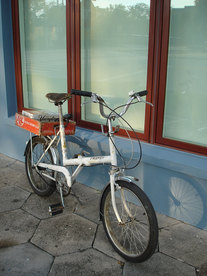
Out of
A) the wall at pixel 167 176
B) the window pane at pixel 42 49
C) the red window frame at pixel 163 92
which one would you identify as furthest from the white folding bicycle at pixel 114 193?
the window pane at pixel 42 49

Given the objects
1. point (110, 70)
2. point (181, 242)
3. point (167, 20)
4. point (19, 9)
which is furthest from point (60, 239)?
point (19, 9)

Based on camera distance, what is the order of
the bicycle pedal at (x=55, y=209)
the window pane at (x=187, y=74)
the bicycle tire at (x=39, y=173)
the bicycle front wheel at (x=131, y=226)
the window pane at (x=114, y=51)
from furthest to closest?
the bicycle tire at (x=39, y=173) < the window pane at (x=114, y=51) < the bicycle pedal at (x=55, y=209) < the window pane at (x=187, y=74) < the bicycle front wheel at (x=131, y=226)

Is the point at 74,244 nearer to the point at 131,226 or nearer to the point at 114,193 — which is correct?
the point at 131,226

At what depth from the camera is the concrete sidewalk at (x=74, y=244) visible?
281 cm

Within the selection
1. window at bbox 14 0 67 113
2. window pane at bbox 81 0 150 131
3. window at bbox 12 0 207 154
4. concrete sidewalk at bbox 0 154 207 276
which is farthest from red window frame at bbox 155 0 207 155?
window at bbox 14 0 67 113

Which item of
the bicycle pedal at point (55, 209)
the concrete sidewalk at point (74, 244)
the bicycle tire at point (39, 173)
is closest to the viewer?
the concrete sidewalk at point (74, 244)

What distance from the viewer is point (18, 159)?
5254 millimetres

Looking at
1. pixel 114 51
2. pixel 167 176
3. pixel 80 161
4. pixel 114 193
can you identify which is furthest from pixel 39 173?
pixel 114 51

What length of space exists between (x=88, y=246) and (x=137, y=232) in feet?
1.51

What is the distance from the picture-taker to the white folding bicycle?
8.97 feet

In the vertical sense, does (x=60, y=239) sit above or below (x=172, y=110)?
below

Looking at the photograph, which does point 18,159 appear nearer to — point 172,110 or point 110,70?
point 110,70

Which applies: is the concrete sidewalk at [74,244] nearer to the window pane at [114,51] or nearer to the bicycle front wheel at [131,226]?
the bicycle front wheel at [131,226]

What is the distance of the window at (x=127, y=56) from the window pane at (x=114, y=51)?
10 mm
